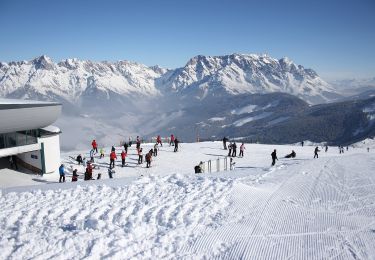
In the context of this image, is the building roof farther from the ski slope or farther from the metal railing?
the metal railing

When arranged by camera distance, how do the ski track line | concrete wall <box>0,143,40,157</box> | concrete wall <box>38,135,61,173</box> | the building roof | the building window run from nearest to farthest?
1. the ski track line
2. the building roof
3. concrete wall <box>0,143,40,157</box>
4. the building window
5. concrete wall <box>38,135,61,173</box>

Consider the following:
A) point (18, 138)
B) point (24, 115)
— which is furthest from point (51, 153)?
point (24, 115)

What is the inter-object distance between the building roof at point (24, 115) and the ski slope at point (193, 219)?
1081 cm

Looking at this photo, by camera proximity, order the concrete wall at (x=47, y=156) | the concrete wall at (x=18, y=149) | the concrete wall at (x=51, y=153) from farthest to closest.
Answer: the concrete wall at (x=51, y=153)
the concrete wall at (x=47, y=156)
the concrete wall at (x=18, y=149)

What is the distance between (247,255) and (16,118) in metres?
20.9

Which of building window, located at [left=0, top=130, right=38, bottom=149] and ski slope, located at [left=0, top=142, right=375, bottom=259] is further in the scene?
building window, located at [left=0, top=130, right=38, bottom=149]

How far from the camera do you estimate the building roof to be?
22.9m

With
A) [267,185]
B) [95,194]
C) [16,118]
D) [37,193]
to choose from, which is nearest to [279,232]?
[267,185]

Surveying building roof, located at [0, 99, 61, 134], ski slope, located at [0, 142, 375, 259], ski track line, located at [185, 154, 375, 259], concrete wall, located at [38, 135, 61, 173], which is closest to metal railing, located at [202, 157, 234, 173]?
ski slope, located at [0, 142, 375, 259]

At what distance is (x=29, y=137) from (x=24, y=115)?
1830 mm

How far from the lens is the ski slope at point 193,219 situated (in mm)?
8570

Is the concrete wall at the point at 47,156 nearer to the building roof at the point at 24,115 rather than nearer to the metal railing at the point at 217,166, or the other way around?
the building roof at the point at 24,115

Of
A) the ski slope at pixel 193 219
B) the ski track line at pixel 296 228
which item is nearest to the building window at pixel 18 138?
the ski slope at pixel 193 219

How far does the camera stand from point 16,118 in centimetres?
2355
